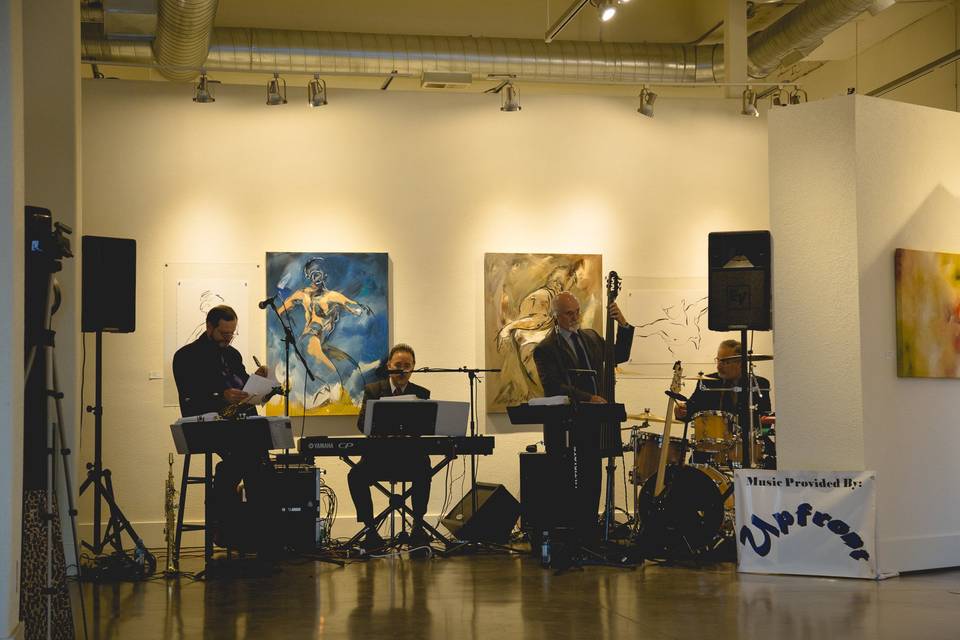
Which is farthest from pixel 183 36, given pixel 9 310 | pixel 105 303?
pixel 9 310

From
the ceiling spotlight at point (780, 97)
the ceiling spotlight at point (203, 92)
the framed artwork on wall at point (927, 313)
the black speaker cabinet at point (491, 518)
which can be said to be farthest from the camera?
the ceiling spotlight at point (780, 97)

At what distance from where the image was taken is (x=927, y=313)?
24.4 ft

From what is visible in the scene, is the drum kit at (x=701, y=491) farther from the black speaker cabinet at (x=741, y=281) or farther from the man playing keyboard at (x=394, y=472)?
the man playing keyboard at (x=394, y=472)

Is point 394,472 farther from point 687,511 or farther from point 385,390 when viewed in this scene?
point 687,511

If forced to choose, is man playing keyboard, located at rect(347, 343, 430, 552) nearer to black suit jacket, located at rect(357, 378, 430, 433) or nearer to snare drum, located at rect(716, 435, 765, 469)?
black suit jacket, located at rect(357, 378, 430, 433)

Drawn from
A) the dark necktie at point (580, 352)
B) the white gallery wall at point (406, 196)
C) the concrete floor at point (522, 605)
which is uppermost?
the white gallery wall at point (406, 196)

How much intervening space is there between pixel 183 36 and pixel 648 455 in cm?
456

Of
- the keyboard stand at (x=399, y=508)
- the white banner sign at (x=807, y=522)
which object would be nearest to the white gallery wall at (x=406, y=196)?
the keyboard stand at (x=399, y=508)

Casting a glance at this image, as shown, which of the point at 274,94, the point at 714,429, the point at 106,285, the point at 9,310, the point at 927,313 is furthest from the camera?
the point at 274,94

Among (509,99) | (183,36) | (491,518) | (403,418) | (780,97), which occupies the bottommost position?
(491,518)

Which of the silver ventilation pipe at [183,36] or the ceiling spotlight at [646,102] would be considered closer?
the silver ventilation pipe at [183,36]

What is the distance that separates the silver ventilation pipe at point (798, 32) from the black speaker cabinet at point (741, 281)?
2422mm

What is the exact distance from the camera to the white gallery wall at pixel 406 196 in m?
9.16

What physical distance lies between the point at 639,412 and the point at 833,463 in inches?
111
